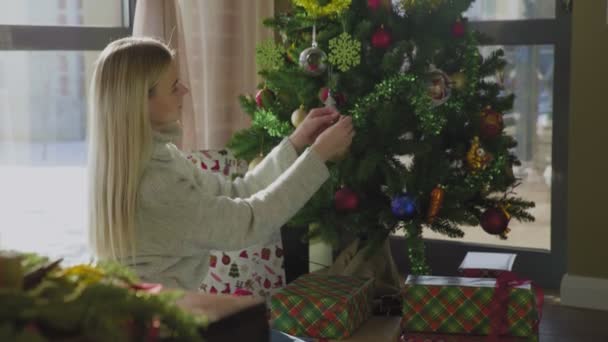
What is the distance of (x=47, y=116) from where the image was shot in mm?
2961

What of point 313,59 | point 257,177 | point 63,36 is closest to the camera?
point 257,177

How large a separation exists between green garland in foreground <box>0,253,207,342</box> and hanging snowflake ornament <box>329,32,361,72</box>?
61.8 inches

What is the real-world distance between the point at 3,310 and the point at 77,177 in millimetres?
2272

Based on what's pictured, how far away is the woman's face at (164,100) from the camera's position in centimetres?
195

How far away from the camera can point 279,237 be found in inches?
116

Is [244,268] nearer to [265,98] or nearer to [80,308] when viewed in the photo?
[265,98]

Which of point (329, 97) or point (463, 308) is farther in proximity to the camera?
point (329, 97)

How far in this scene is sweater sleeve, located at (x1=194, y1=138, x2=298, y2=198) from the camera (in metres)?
2.23

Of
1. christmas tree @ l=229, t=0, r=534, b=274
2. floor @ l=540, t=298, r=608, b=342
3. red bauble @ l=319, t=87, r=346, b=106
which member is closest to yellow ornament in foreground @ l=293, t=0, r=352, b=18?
christmas tree @ l=229, t=0, r=534, b=274

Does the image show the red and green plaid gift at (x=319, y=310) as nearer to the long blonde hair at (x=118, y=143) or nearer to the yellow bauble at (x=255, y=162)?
the yellow bauble at (x=255, y=162)

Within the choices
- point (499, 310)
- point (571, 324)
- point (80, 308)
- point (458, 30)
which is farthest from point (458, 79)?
point (80, 308)

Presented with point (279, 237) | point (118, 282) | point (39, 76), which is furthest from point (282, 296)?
point (118, 282)

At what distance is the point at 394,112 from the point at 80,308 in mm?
1742

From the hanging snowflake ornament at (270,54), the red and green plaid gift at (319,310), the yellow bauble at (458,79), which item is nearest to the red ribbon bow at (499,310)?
the red and green plaid gift at (319,310)
